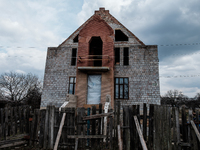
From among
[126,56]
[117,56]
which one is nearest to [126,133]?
[126,56]

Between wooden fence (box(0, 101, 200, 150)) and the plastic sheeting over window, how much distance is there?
21.4ft

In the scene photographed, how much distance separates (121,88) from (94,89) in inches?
122

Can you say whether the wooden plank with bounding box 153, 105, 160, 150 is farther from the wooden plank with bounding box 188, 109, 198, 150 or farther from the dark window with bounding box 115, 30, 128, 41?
the dark window with bounding box 115, 30, 128, 41

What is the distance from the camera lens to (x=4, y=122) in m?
6.63

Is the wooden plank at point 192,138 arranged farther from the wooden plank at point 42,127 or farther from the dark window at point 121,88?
the dark window at point 121,88

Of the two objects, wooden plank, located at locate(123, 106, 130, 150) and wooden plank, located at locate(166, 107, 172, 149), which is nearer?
wooden plank, located at locate(166, 107, 172, 149)

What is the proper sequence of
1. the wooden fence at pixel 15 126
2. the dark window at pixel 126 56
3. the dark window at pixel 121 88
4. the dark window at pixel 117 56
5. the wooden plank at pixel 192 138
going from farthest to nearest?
the dark window at pixel 117 56
the dark window at pixel 126 56
the dark window at pixel 121 88
the wooden fence at pixel 15 126
the wooden plank at pixel 192 138

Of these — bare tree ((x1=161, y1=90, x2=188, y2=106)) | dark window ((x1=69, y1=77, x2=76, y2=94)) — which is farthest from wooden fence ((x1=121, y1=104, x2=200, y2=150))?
bare tree ((x1=161, y1=90, x2=188, y2=106))

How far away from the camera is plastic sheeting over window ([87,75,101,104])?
13.1 meters

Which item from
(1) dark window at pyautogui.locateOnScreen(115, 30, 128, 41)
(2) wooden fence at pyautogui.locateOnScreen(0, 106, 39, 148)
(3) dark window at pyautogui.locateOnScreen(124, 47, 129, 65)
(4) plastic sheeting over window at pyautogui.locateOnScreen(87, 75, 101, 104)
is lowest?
(2) wooden fence at pyautogui.locateOnScreen(0, 106, 39, 148)

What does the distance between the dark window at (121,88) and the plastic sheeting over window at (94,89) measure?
242 cm

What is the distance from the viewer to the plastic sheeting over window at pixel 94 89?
13.1 m

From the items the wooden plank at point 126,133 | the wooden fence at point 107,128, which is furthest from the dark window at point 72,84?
the wooden plank at point 126,133

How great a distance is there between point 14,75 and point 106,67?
23.7m
